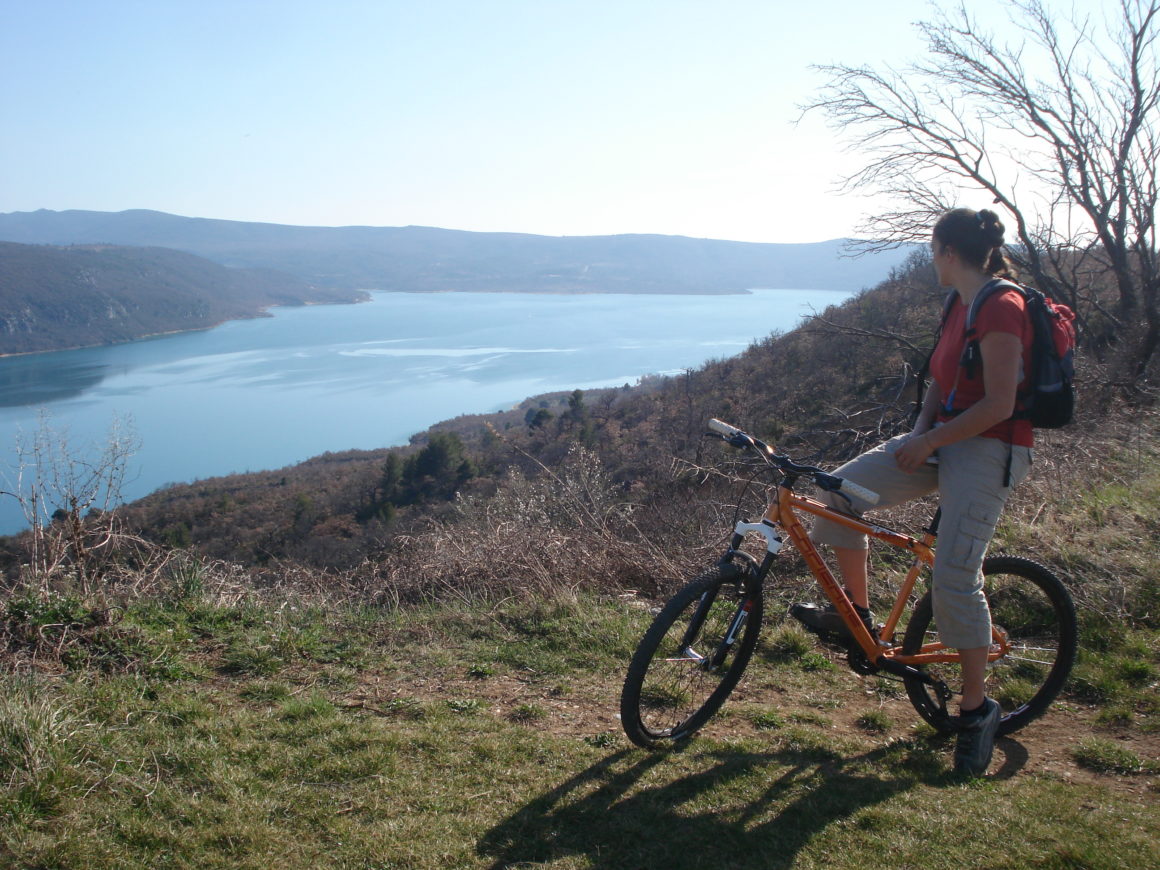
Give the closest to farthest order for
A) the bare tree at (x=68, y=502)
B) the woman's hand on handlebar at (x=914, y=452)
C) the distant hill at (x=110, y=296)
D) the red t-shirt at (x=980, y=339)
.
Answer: the red t-shirt at (x=980, y=339), the woman's hand on handlebar at (x=914, y=452), the bare tree at (x=68, y=502), the distant hill at (x=110, y=296)

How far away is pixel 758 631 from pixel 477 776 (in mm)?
1186

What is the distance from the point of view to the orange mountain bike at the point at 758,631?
8.84 feet

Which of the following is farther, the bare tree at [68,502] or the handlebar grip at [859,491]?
the bare tree at [68,502]

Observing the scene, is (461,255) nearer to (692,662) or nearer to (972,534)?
(692,662)

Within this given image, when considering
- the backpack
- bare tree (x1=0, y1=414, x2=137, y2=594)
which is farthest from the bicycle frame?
bare tree (x1=0, y1=414, x2=137, y2=594)

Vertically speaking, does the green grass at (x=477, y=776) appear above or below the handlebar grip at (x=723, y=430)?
below

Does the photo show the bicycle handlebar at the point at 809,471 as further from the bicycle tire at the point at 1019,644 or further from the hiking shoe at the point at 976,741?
the hiking shoe at the point at 976,741

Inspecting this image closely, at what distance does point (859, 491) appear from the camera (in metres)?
2.56

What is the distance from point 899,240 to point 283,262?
154 metres

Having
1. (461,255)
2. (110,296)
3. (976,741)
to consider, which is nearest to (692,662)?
(976,741)

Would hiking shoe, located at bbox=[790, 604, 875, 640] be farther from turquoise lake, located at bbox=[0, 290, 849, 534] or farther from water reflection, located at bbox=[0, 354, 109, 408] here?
water reflection, located at bbox=[0, 354, 109, 408]

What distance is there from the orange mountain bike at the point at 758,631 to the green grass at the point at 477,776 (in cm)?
15

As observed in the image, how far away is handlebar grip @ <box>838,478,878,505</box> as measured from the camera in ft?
8.41

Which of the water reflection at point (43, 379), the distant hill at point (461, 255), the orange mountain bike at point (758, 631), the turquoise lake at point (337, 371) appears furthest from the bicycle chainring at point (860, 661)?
the distant hill at point (461, 255)
